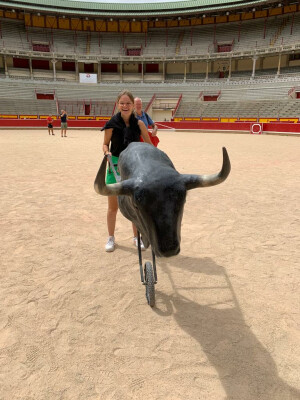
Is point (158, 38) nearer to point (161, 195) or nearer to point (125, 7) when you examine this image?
point (125, 7)

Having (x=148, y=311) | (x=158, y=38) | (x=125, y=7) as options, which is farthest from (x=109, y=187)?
(x=125, y=7)

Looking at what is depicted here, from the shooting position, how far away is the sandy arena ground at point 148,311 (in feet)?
5.21

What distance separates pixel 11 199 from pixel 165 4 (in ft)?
127

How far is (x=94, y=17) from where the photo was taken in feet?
111

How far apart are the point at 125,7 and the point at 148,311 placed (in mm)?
40670

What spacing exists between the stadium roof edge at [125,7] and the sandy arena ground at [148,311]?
33.9 metres

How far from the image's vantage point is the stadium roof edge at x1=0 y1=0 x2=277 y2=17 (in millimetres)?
31250

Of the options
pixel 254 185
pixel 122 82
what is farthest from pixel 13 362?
pixel 122 82

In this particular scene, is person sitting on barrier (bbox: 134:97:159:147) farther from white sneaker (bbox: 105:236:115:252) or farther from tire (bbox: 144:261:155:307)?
tire (bbox: 144:261:155:307)

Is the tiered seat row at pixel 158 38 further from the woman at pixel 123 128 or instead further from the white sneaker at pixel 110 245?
the white sneaker at pixel 110 245

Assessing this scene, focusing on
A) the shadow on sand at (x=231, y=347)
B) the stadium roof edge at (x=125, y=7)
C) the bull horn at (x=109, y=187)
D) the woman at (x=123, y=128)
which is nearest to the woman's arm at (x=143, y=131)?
the woman at (x=123, y=128)

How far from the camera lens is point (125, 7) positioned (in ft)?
114

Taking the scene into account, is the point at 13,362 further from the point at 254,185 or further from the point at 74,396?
the point at 254,185

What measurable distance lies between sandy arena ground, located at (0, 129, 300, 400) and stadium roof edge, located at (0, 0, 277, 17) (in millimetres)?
33882
